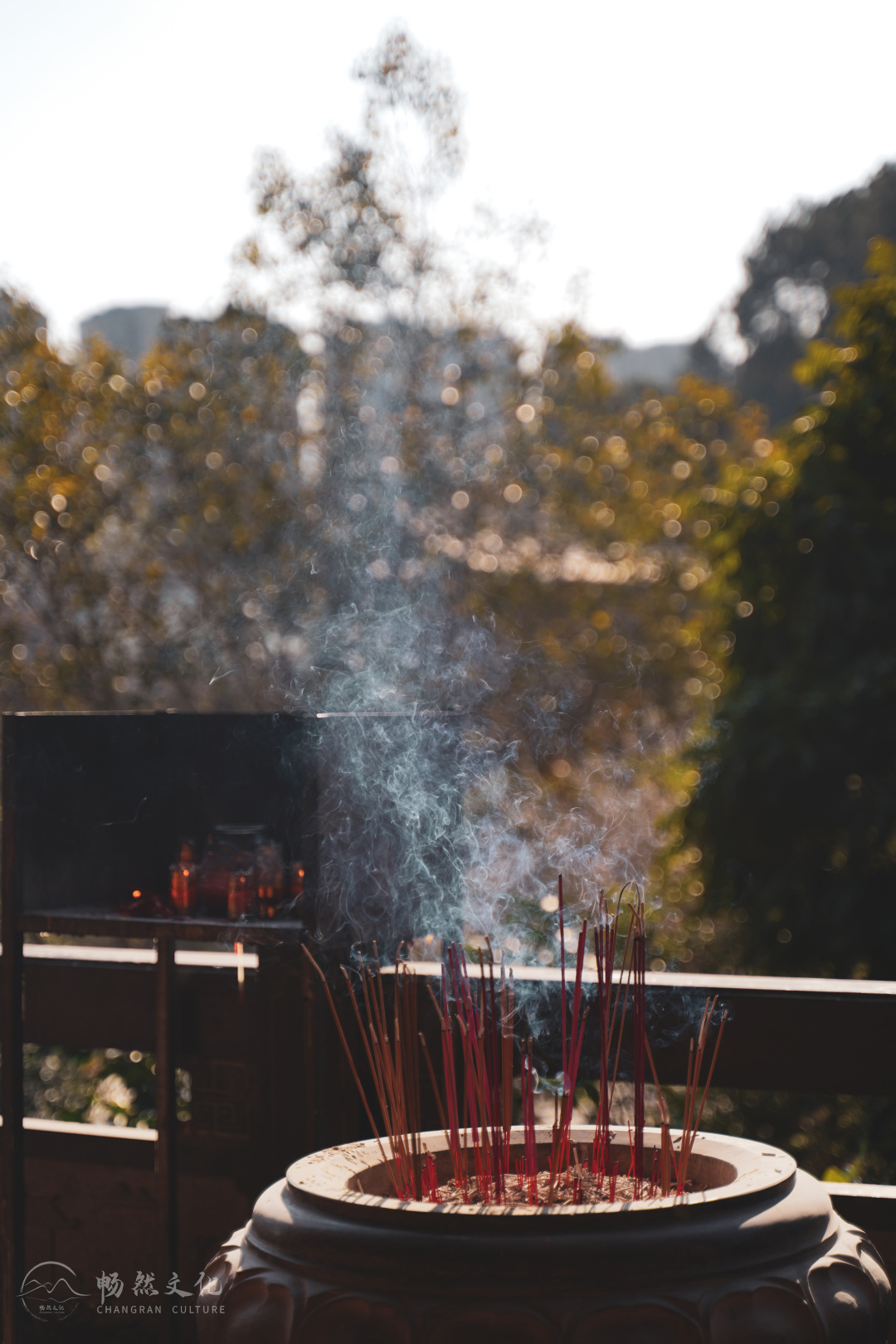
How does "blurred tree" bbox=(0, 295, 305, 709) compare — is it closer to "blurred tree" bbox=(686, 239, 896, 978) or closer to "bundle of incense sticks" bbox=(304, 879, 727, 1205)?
"blurred tree" bbox=(686, 239, 896, 978)

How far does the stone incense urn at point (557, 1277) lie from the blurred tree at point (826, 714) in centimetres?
317

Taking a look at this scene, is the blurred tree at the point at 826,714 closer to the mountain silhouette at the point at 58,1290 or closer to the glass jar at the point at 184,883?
the glass jar at the point at 184,883

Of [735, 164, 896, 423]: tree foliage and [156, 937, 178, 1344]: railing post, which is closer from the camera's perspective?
[156, 937, 178, 1344]: railing post

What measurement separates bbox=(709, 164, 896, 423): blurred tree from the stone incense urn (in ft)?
52.6

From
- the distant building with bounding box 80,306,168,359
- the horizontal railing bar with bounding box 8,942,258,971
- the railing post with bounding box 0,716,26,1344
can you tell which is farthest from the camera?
the distant building with bounding box 80,306,168,359

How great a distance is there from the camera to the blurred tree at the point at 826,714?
14.1ft

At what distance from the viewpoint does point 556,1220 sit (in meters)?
1.21

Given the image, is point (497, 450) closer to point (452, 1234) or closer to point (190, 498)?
point (190, 498)

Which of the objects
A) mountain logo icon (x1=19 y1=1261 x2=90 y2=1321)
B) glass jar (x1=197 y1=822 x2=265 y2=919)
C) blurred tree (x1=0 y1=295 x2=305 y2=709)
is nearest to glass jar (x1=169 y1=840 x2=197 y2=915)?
glass jar (x1=197 y1=822 x2=265 y2=919)

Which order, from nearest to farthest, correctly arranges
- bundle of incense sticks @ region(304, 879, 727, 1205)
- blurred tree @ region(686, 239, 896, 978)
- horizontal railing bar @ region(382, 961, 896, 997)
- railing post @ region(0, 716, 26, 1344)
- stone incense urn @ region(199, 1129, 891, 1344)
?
1. stone incense urn @ region(199, 1129, 891, 1344)
2. bundle of incense sticks @ region(304, 879, 727, 1205)
3. horizontal railing bar @ region(382, 961, 896, 997)
4. railing post @ region(0, 716, 26, 1344)
5. blurred tree @ region(686, 239, 896, 978)

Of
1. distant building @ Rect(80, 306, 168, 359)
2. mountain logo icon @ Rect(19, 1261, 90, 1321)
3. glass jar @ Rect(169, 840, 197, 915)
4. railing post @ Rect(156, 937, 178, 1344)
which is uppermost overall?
distant building @ Rect(80, 306, 168, 359)

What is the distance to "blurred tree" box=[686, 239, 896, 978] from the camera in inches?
170

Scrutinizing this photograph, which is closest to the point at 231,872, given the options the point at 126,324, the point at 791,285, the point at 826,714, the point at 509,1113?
the point at 509,1113

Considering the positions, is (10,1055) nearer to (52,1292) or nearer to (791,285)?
(52,1292)
